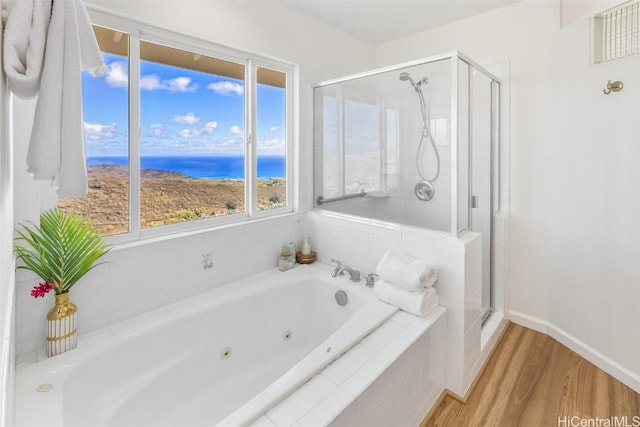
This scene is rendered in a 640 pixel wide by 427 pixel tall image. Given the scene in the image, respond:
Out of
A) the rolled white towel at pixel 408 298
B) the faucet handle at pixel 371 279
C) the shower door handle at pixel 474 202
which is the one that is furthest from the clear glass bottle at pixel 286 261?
the shower door handle at pixel 474 202

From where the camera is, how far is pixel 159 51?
1937mm

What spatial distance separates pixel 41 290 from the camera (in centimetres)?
136

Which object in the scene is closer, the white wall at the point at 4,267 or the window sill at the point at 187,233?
the white wall at the point at 4,267

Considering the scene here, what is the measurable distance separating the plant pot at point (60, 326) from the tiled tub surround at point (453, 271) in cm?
166

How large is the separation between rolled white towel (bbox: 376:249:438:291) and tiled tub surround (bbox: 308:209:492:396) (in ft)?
0.29

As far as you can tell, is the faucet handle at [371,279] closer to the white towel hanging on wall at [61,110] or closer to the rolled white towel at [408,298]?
the rolled white towel at [408,298]

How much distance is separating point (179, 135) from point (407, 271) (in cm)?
164

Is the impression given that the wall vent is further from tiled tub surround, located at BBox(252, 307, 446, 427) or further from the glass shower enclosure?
tiled tub surround, located at BBox(252, 307, 446, 427)

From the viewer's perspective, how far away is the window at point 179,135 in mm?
1759

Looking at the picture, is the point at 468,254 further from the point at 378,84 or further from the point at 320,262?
the point at 378,84

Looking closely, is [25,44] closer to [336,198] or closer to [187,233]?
[187,233]

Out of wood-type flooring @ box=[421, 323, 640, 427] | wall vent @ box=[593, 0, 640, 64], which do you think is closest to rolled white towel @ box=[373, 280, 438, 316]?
wood-type flooring @ box=[421, 323, 640, 427]

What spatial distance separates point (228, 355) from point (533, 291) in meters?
2.32

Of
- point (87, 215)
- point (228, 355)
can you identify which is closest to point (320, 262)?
point (228, 355)
